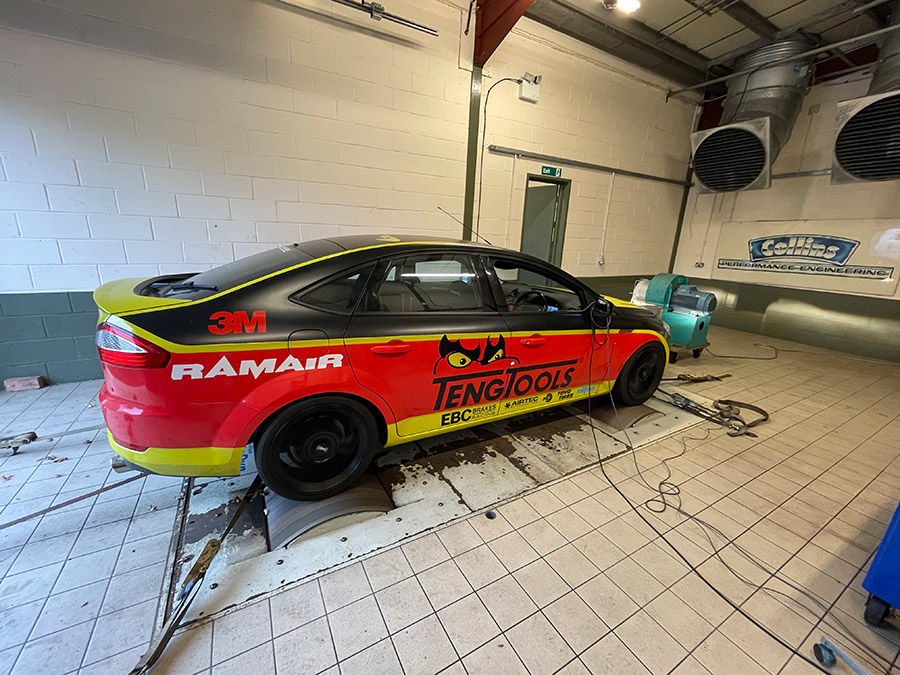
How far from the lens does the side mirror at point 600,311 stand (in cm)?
253

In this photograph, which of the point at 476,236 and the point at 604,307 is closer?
the point at 604,307

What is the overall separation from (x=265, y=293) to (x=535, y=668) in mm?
1856

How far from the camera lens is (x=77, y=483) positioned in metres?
2.01

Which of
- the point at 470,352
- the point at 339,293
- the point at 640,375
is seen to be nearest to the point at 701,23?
the point at 640,375

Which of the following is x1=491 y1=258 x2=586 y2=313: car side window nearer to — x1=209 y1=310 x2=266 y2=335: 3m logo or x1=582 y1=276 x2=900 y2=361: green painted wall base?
x1=209 y1=310 x2=266 y2=335: 3m logo

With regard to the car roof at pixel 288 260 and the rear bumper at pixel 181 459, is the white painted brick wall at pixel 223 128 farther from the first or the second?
the rear bumper at pixel 181 459

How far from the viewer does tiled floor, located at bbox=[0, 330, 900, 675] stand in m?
1.25

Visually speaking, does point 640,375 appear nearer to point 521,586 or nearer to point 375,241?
point 521,586

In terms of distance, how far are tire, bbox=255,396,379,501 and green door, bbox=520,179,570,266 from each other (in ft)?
14.2

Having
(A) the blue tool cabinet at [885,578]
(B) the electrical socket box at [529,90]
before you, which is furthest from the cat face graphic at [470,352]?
(B) the electrical socket box at [529,90]

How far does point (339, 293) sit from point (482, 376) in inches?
39.1

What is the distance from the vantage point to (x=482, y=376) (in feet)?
7.27

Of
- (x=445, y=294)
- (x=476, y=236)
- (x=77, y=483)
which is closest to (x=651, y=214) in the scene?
(x=476, y=236)

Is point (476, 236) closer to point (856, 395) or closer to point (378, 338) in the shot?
point (378, 338)
